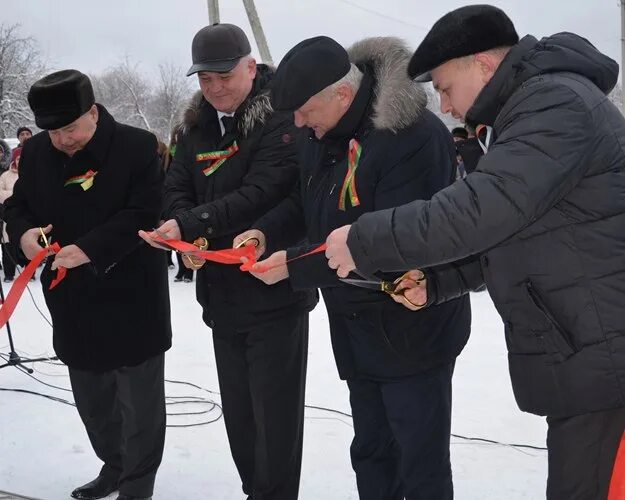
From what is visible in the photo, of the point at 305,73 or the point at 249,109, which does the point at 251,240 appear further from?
the point at 305,73

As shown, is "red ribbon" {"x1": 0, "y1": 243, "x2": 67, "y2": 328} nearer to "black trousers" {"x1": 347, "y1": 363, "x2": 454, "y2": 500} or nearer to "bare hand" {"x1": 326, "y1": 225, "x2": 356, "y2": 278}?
"black trousers" {"x1": 347, "y1": 363, "x2": 454, "y2": 500}

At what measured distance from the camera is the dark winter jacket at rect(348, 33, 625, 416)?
5.36 feet

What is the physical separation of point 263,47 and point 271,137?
12.2 m

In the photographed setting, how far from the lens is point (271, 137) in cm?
298

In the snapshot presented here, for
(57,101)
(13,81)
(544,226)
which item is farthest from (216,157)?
(13,81)

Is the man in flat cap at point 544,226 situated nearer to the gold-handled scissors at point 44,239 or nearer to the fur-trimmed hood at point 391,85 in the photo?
the fur-trimmed hood at point 391,85

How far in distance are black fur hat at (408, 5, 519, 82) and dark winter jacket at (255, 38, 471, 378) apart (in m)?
0.49

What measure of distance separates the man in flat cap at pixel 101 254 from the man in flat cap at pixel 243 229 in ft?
0.82

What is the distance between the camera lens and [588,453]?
1.85 metres

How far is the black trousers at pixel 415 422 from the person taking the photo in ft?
8.08

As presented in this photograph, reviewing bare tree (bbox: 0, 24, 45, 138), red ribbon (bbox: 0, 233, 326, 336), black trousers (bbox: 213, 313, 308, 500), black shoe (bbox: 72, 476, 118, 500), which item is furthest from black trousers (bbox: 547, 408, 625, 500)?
bare tree (bbox: 0, 24, 45, 138)

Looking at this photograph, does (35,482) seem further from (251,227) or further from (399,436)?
(399,436)

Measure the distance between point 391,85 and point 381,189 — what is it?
1.13ft

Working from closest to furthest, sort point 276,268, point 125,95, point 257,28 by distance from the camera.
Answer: point 276,268 → point 257,28 → point 125,95
